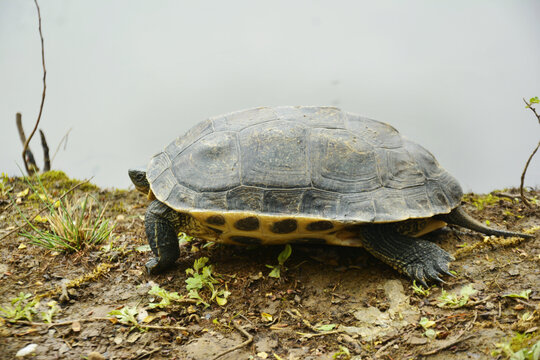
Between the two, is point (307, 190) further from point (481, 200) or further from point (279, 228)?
point (481, 200)

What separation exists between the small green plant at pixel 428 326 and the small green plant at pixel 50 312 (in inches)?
99.7

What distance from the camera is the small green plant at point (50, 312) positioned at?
2766 mm

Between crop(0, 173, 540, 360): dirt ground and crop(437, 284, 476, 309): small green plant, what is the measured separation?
0.8 inches

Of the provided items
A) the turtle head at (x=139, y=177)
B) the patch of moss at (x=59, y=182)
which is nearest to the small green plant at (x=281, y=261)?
the turtle head at (x=139, y=177)

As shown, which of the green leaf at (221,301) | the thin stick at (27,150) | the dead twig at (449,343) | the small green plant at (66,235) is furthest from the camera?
the thin stick at (27,150)

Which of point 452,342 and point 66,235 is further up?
point 66,235

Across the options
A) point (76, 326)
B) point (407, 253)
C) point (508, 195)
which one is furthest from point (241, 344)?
point (508, 195)

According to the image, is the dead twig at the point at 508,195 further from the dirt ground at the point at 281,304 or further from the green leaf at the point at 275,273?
the green leaf at the point at 275,273

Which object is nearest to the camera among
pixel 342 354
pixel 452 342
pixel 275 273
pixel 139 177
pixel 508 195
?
pixel 452 342

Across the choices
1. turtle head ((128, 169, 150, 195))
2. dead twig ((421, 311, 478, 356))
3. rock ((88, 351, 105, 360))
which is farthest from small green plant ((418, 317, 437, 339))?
turtle head ((128, 169, 150, 195))

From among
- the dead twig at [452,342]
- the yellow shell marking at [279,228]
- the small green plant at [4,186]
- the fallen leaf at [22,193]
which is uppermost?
the small green plant at [4,186]

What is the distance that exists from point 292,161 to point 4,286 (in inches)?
98.4

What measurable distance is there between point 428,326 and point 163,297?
6.28 feet

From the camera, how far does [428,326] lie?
2.62 m
